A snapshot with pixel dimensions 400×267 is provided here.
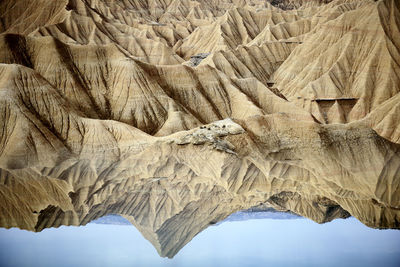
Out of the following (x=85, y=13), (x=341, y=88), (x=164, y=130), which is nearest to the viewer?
(x=164, y=130)

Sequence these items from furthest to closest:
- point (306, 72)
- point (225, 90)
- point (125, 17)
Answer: point (125, 17), point (306, 72), point (225, 90)

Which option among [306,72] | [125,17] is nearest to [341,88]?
[306,72]

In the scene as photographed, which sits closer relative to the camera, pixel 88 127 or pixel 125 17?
pixel 88 127

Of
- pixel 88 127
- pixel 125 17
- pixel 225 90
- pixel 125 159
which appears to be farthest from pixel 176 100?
pixel 125 17

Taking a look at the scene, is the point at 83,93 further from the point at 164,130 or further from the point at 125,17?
the point at 125,17

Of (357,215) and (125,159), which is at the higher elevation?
(357,215)

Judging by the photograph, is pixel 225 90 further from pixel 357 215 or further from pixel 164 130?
pixel 357 215

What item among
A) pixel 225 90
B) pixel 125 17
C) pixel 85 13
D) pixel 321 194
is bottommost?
pixel 125 17
